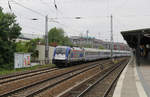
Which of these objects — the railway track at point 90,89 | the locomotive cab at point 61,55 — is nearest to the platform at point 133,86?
the railway track at point 90,89

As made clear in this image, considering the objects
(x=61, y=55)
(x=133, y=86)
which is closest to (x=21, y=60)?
(x=61, y=55)

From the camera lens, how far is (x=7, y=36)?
102ft

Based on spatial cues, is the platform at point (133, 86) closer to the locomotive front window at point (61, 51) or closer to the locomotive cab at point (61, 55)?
the locomotive cab at point (61, 55)

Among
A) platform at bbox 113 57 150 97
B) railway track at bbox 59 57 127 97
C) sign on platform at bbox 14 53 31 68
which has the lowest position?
railway track at bbox 59 57 127 97

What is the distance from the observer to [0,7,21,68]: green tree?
29966 mm

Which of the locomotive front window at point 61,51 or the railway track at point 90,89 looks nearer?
the railway track at point 90,89

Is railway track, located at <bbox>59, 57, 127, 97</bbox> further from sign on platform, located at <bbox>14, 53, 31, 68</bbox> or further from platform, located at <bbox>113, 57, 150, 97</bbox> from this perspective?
sign on platform, located at <bbox>14, 53, 31, 68</bbox>

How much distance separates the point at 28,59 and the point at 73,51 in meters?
6.36

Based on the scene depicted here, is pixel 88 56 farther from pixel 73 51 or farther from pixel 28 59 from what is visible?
pixel 28 59

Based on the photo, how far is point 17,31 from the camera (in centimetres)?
3412

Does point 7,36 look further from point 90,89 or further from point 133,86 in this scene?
point 133,86

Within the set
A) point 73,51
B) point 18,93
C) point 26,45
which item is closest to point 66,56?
point 73,51

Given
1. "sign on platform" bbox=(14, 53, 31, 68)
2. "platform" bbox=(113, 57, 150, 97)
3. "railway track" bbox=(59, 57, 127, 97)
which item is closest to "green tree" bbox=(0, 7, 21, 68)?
"sign on platform" bbox=(14, 53, 31, 68)

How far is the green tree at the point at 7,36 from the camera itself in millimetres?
29966
